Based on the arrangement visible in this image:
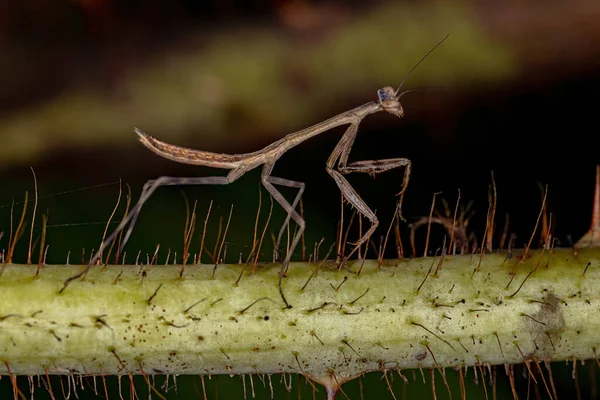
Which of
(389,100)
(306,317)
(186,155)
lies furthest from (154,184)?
(389,100)

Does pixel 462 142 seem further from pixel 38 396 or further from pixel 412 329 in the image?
pixel 38 396

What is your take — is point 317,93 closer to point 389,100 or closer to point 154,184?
point 389,100

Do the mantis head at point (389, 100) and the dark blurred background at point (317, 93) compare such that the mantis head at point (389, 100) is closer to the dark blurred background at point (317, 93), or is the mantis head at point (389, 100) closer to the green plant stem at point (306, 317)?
the dark blurred background at point (317, 93)

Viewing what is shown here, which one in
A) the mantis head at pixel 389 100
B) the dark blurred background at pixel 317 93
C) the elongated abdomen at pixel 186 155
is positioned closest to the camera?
the elongated abdomen at pixel 186 155

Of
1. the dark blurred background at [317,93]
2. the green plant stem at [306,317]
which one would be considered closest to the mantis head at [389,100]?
the dark blurred background at [317,93]

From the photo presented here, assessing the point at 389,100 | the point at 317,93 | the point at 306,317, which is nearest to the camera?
the point at 306,317
